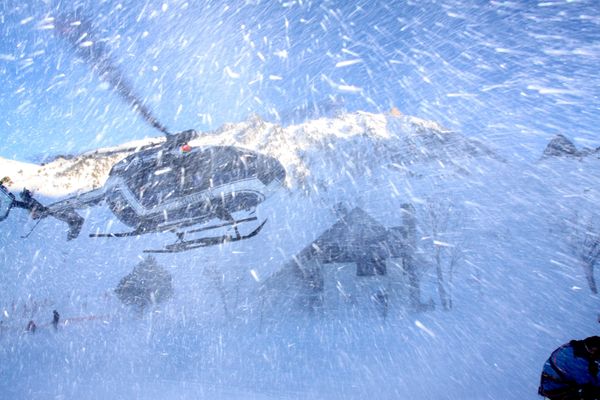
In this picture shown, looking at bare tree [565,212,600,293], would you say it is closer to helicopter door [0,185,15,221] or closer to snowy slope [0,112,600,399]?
snowy slope [0,112,600,399]

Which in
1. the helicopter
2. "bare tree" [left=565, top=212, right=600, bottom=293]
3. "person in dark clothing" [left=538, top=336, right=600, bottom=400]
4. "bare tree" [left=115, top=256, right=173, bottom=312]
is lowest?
"bare tree" [left=565, top=212, right=600, bottom=293]

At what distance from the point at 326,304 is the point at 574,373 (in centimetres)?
1816

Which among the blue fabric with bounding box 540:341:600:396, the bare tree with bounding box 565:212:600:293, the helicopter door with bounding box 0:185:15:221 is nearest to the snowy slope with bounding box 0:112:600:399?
the bare tree with bounding box 565:212:600:293

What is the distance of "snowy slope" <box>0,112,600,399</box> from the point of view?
1215cm

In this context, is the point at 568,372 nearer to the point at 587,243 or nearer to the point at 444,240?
the point at 587,243

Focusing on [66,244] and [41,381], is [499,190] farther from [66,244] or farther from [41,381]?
[66,244]

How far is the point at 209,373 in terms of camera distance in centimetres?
1398

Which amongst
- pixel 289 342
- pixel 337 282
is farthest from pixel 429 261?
pixel 289 342

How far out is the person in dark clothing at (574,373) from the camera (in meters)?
2.72

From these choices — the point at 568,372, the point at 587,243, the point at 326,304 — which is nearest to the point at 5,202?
the point at 326,304

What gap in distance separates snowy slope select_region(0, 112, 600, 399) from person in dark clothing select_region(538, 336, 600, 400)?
8212mm

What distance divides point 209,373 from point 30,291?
1098 inches

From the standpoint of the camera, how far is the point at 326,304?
66.3ft

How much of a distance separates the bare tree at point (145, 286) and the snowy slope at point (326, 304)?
1148mm
